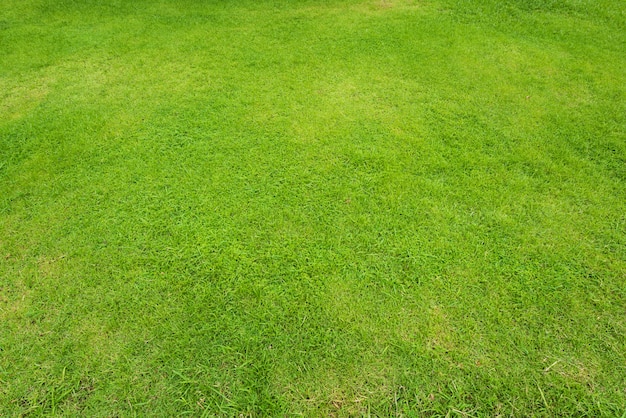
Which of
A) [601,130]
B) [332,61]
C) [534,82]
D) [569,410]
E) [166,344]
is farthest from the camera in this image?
[332,61]

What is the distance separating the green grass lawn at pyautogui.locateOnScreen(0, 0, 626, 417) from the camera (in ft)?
5.08

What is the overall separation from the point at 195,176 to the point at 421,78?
2.24 meters

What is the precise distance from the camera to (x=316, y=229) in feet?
6.89

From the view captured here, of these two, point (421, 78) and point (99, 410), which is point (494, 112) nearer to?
point (421, 78)

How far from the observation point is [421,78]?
10.7 feet

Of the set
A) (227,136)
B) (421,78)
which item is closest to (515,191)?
(421,78)

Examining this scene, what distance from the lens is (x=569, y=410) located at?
1444mm

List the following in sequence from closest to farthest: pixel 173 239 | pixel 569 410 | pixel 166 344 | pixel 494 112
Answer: pixel 569 410 < pixel 166 344 < pixel 173 239 < pixel 494 112

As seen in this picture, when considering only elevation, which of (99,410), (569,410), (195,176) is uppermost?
(195,176)

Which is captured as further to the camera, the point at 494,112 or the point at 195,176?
the point at 494,112

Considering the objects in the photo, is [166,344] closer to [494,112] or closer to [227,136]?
[227,136]

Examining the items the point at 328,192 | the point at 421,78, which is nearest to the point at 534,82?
the point at 421,78

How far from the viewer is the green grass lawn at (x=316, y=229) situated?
155cm

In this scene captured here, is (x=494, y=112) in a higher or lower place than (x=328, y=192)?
higher
